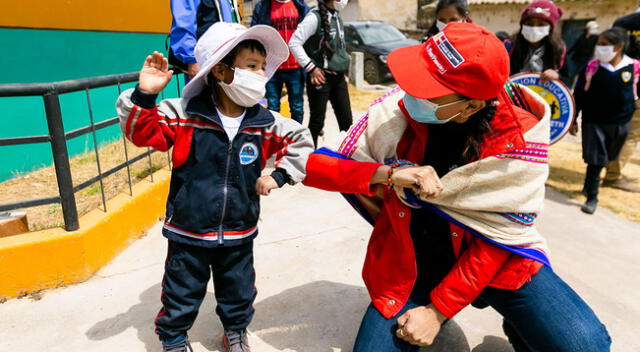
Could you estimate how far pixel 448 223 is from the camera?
1.95 metres

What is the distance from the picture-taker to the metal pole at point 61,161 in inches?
102

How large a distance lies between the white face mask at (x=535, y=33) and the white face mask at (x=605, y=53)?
0.69m

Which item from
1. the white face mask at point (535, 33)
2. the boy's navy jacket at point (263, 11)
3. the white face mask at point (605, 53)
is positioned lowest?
the white face mask at point (605, 53)

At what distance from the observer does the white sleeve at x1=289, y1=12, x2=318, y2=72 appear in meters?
4.27

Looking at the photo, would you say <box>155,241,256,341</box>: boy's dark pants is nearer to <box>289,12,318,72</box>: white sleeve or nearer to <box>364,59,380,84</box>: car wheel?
<box>289,12,318,72</box>: white sleeve

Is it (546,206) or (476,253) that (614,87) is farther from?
(476,253)

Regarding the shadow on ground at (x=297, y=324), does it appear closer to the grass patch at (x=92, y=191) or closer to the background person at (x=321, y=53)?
the grass patch at (x=92, y=191)

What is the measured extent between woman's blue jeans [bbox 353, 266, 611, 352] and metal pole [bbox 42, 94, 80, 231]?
1759 mm

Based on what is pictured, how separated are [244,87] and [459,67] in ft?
2.63

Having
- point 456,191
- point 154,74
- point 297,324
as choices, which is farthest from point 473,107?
point 297,324

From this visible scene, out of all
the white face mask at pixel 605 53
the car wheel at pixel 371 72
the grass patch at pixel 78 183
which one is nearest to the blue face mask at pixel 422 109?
the grass patch at pixel 78 183

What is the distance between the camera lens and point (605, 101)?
4.57m

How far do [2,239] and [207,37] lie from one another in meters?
1.66

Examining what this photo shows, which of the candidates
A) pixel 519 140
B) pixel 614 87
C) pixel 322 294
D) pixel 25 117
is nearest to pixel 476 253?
pixel 519 140
